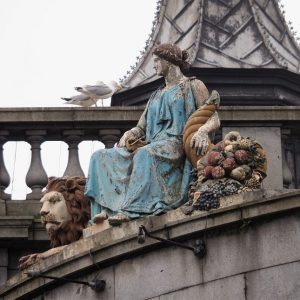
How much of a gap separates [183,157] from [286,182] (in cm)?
197

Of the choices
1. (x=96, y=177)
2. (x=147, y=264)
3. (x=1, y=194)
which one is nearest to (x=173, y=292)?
(x=147, y=264)

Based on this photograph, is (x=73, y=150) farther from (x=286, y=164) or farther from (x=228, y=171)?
(x=228, y=171)

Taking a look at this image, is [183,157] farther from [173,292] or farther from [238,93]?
[238,93]

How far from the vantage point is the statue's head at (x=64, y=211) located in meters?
25.4

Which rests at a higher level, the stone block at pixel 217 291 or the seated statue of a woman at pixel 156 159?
the seated statue of a woman at pixel 156 159

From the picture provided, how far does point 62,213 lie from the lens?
25.4m

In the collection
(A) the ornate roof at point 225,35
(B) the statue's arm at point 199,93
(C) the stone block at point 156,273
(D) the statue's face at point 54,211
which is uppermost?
(A) the ornate roof at point 225,35

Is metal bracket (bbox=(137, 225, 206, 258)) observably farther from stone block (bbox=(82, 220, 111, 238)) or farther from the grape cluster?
stone block (bbox=(82, 220, 111, 238))

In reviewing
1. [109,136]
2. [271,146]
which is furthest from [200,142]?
[109,136]

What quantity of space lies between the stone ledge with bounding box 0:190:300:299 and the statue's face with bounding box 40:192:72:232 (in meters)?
0.56

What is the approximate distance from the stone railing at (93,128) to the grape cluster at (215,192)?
2.82 meters

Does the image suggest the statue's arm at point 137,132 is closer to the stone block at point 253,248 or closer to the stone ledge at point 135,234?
the stone ledge at point 135,234

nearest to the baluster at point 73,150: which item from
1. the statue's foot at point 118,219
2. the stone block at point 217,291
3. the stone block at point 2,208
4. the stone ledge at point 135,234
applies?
the stone block at point 2,208

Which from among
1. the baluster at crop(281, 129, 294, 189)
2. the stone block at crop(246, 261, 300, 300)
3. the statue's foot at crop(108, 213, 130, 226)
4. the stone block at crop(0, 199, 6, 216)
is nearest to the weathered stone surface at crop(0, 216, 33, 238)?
the stone block at crop(0, 199, 6, 216)
